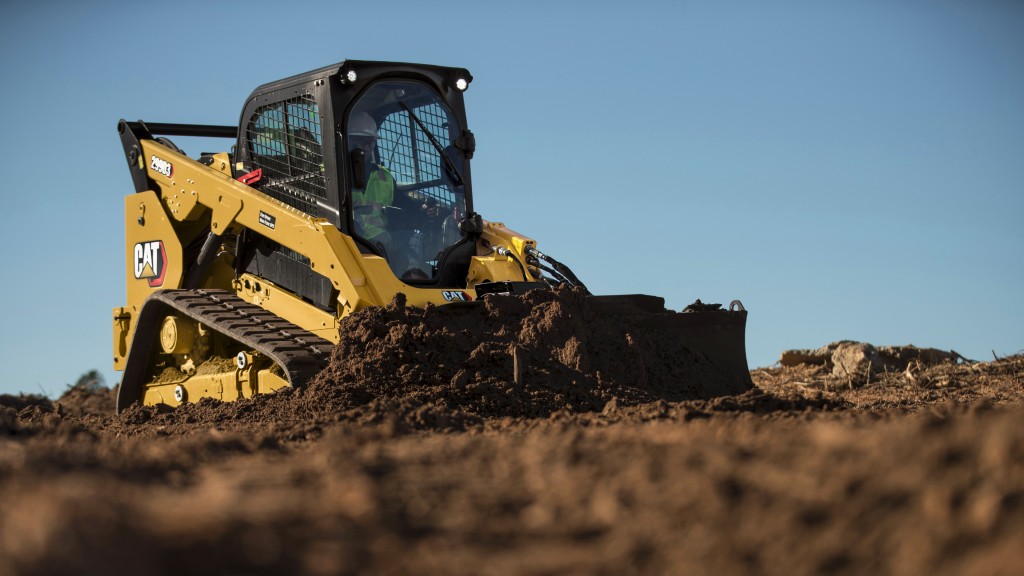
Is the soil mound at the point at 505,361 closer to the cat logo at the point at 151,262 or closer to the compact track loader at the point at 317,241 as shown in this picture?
the compact track loader at the point at 317,241

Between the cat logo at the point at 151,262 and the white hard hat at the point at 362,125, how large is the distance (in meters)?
2.47

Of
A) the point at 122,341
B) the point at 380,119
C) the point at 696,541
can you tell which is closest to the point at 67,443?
the point at 696,541

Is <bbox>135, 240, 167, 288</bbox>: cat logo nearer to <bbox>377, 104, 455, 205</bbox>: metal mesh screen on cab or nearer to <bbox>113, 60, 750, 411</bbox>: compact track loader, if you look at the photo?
<bbox>113, 60, 750, 411</bbox>: compact track loader

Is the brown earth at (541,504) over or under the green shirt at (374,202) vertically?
under

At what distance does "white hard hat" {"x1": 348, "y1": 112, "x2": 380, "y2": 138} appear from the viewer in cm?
827

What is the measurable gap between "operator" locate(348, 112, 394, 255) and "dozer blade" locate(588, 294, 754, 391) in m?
1.72

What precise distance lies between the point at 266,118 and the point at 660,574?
24.2 feet

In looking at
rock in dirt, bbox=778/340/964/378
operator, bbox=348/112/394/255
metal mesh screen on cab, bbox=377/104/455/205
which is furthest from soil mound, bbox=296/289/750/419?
rock in dirt, bbox=778/340/964/378

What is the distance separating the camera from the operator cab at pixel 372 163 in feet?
26.8

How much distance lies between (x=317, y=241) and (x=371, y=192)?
30.3 inches

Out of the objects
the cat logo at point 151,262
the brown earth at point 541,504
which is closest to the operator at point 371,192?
the cat logo at point 151,262

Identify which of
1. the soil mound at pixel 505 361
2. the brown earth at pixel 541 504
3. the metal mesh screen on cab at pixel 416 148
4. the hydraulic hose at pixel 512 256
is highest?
the metal mesh screen on cab at pixel 416 148

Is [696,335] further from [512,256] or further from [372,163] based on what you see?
[372,163]

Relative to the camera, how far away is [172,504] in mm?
2514
